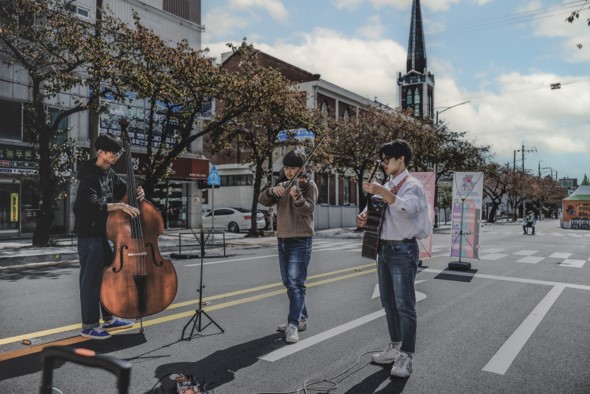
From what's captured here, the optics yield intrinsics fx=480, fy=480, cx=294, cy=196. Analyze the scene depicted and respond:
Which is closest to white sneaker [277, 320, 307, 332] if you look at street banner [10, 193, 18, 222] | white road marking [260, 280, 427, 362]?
white road marking [260, 280, 427, 362]

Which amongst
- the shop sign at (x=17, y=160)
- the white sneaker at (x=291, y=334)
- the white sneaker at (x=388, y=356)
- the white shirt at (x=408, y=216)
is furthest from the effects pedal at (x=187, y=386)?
the shop sign at (x=17, y=160)

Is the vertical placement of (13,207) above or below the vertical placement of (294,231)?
above

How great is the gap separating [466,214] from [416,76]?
70.3 meters

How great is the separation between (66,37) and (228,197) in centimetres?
2693

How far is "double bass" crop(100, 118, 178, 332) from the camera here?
4.65m

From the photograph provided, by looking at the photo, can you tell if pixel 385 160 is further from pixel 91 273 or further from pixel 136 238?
pixel 91 273

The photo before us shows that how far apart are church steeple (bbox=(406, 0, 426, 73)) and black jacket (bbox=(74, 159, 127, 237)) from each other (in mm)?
79275

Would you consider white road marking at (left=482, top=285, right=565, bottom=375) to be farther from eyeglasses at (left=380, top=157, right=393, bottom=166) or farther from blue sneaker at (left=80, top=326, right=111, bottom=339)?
blue sneaker at (left=80, top=326, right=111, bottom=339)

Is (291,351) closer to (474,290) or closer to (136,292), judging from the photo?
(136,292)

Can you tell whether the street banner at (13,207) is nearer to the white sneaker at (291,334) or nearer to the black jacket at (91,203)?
the black jacket at (91,203)

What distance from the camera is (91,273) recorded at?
192 inches

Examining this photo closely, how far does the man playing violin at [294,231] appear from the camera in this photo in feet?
16.5

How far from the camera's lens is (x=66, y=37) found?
547 inches

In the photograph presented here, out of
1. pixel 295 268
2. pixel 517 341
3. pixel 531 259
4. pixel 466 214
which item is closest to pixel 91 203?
pixel 295 268
